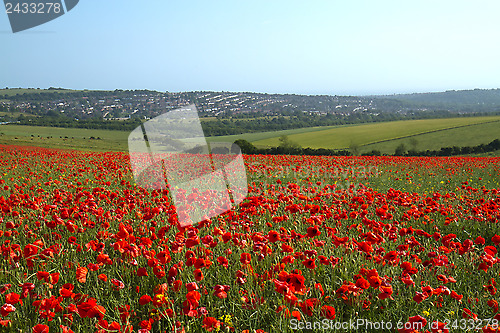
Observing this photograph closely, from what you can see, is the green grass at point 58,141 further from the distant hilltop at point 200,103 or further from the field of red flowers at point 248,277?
the distant hilltop at point 200,103

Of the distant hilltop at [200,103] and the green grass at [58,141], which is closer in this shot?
the green grass at [58,141]

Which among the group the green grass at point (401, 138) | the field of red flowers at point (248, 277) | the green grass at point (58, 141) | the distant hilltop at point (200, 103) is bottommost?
the green grass at point (401, 138)

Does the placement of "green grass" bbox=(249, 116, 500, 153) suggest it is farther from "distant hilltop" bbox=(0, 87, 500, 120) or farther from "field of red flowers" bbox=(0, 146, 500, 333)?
"distant hilltop" bbox=(0, 87, 500, 120)

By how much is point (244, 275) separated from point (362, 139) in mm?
68977

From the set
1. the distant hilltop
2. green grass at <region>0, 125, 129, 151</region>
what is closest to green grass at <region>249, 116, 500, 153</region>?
green grass at <region>0, 125, 129, 151</region>

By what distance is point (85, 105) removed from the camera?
147 metres

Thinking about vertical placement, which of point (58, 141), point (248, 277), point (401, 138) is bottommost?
point (401, 138)

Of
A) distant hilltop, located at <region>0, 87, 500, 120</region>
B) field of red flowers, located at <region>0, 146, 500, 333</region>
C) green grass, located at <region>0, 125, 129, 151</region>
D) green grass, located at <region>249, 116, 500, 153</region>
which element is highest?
distant hilltop, located at <region>0, 87, 500, 120</region>

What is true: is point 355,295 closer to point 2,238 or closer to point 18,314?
point 18,314

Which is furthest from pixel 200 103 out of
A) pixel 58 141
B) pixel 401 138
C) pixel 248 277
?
pixel 248 277

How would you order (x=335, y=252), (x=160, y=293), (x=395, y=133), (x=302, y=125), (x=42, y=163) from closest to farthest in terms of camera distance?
(x=160, y=293) < (x=335, y=252) < (x=42, y=163) < (x=395, y=133) < (x=302, y=125)

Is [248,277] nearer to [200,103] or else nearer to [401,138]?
[401,138]

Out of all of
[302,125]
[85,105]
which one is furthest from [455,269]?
[85,105]

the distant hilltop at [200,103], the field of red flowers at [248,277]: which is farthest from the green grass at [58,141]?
the distant hilltop at [200,103]
